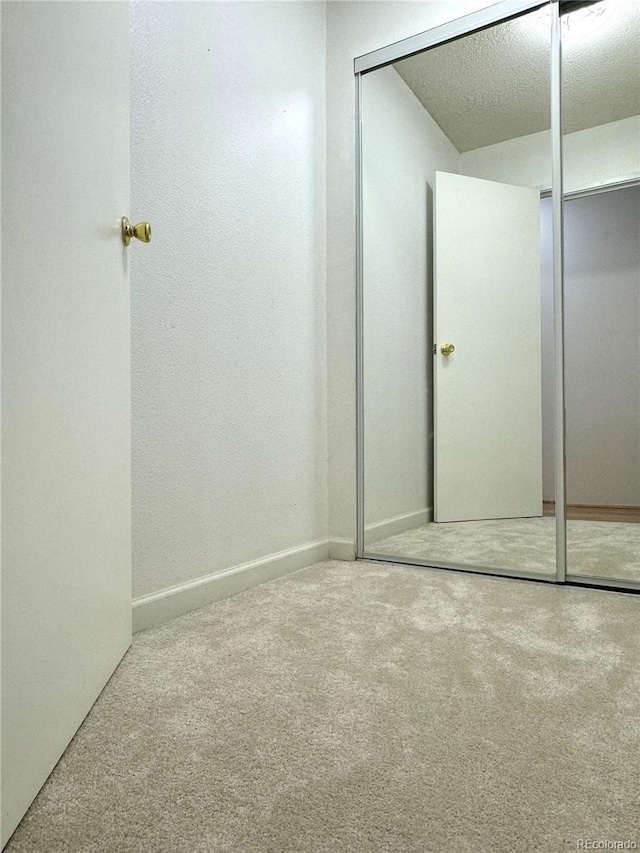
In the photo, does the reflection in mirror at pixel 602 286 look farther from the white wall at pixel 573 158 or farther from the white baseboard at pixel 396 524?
the white baseboard at pixel 396 524

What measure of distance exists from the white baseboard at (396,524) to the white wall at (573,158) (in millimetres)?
1310

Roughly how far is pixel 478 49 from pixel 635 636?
2127 millimetres

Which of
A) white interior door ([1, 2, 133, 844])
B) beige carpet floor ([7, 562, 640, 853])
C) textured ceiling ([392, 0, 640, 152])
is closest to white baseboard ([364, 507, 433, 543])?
beige carpet floor ([7, 562, 640, 853])

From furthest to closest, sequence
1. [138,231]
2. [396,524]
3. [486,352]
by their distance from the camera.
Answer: [396,524] < [486,352] < [138,231]

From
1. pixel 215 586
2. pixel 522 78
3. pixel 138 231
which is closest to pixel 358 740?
pixel 215 586

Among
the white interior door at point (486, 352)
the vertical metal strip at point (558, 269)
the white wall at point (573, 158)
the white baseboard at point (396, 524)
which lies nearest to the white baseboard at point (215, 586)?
the white baseboard at point (396, 524)

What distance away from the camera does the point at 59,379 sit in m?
0.98

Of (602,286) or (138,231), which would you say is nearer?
(138,231)

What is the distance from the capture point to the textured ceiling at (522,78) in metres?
2.04

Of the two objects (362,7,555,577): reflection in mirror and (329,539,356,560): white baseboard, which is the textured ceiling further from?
(329,539,356,560): white baseboard

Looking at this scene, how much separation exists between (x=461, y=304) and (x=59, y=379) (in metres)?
1.74

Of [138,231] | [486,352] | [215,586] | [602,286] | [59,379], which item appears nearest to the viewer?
[59,379]

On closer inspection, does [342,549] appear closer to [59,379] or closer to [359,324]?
[359,324]

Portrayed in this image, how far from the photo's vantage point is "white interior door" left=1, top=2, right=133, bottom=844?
811 mm
